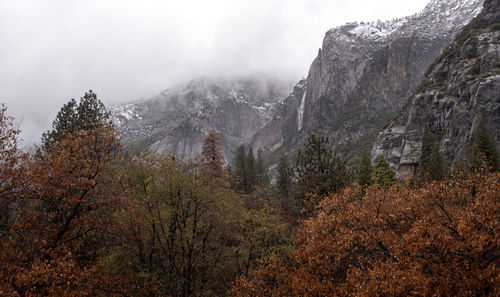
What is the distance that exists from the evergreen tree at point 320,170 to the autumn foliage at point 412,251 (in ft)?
19.5

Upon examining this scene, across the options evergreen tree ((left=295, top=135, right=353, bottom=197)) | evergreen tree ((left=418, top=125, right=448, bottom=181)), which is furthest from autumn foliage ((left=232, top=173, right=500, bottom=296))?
evergreen tree ((left=418, top=125, right=448, bottom=181))

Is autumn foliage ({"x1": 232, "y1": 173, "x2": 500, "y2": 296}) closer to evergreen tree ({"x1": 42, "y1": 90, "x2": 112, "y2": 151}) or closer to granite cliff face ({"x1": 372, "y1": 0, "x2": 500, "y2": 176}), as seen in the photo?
evergreen tree ({"x1": 42, "y1": 90, "x2": 112, "y2": 151})

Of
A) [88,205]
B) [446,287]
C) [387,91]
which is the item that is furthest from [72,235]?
[387,91]

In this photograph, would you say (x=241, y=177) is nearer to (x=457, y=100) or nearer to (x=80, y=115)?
(x=80, y=115)

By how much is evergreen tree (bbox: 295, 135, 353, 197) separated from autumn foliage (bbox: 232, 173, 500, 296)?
5.96m

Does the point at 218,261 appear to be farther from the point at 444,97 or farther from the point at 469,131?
the point at 444,97

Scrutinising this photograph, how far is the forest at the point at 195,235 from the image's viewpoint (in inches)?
380

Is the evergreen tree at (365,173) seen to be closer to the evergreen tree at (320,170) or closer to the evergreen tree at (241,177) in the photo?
the evergreen tree at (241,177)

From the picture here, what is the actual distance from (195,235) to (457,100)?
71675mm

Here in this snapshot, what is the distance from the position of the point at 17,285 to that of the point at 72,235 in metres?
4.75

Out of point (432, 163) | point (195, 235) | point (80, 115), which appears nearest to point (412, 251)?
point (195, 235)

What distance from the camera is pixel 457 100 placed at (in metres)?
63.5

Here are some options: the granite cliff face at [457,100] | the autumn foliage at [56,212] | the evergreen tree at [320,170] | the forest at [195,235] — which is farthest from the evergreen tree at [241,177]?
the granite cliff face at [457,100]

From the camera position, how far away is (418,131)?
7706cm
